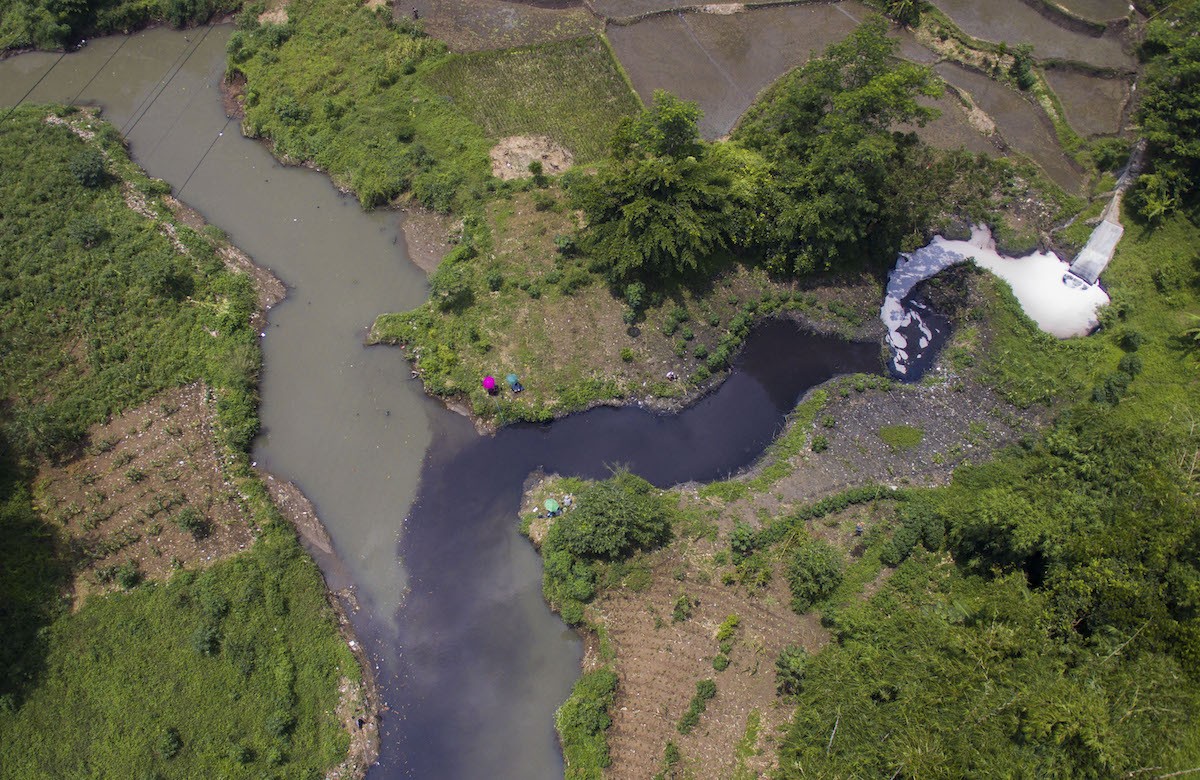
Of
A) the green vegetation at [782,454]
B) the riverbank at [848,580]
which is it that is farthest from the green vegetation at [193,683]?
the green vegetation at [782,454]

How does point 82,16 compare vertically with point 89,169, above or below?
above

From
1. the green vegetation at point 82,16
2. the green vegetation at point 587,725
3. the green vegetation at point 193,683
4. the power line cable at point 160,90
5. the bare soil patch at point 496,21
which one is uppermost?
the green vegetation at point 82,16

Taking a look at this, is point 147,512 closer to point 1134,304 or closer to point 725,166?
point 725,166

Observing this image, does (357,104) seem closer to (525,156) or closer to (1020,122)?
(525,156)

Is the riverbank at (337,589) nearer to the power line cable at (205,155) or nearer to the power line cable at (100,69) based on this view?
the power line cable at (205,155)

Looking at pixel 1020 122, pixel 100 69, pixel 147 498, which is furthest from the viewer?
pixel 100 69

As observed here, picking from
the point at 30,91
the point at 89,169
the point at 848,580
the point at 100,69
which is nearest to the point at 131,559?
the point at 89,169
